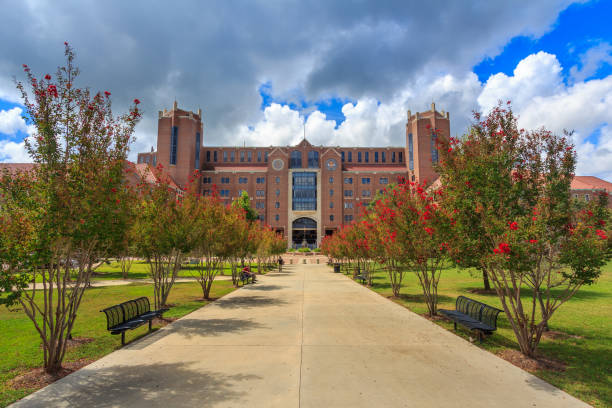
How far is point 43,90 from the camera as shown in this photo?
668cm

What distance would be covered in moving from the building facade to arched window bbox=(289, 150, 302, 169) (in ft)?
3.47

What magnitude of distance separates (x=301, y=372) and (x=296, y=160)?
76.7 meters

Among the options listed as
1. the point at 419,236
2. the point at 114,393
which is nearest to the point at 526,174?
the point at 419,236

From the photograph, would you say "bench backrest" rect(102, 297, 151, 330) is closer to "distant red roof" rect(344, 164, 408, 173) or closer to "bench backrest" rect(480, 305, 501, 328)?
"bench backrest" rect(480, 305, 501, 328)

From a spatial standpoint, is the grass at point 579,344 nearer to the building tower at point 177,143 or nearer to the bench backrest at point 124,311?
the bench backrest at point 124,311

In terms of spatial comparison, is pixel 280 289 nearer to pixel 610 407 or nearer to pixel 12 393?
pixel 12 393

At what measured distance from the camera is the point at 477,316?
360 inches

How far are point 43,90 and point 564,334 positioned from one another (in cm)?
1439

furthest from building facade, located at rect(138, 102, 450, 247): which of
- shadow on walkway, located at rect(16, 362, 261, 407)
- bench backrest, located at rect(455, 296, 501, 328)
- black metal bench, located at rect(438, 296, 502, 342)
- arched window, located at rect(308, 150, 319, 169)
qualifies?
shadow on walkway, located at rect(16, 362, 261, 407)

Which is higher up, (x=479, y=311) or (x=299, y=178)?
(x=299, y=178)

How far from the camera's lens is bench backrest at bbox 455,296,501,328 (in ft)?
27.3

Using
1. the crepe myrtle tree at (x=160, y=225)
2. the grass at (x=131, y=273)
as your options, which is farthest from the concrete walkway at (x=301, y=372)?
the grass at (x=131, y=273)

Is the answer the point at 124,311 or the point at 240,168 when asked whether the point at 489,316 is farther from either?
the point at 240,168

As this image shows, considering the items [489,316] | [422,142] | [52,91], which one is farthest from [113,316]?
[422,142]
